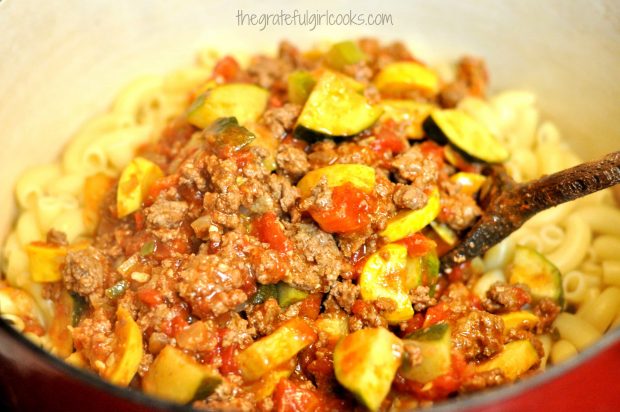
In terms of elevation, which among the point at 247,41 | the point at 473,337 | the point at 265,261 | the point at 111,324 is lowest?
the point at 473,337

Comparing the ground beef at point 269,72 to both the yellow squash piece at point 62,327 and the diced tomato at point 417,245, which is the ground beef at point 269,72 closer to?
the diced tomato at point 417,245

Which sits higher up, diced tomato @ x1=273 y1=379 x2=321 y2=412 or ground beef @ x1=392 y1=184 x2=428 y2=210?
ground beef @ x1=392 y1=184 x2=428 y2=210

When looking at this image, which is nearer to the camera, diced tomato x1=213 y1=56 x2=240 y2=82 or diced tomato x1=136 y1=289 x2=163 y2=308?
diced tomato x1=136 y1=289 x2=163 y2=308

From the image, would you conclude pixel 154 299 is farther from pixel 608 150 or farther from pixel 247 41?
pixel 608 150

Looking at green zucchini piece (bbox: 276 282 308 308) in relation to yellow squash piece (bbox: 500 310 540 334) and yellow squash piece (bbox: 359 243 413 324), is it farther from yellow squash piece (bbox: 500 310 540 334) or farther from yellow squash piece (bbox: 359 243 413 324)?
yellow squash piece (bbox: 500 310 540 334)

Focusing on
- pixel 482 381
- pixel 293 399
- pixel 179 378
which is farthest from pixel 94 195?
pixel 482 381

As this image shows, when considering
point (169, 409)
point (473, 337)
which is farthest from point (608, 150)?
point (169, 409)

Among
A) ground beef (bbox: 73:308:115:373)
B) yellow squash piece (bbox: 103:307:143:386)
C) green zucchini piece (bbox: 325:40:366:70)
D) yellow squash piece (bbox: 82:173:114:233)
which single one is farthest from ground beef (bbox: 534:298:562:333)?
yellow squash piece (bbox: 82:173:114:233)
